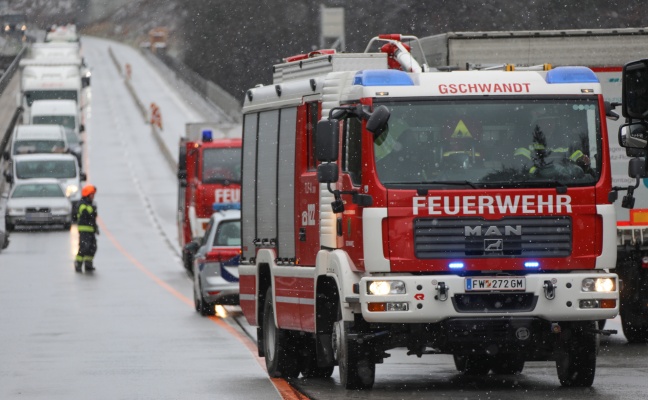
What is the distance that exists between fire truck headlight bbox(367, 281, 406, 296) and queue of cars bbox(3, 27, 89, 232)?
33332mm


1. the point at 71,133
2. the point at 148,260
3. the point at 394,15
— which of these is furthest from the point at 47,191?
the point at 394,15

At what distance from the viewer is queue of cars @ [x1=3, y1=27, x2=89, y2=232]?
45.7 metres

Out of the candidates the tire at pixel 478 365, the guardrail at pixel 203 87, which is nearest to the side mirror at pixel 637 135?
the tire at pixel 478 365

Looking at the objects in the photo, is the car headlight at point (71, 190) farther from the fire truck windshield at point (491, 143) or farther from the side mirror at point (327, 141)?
the side mirror at point (327, 141)

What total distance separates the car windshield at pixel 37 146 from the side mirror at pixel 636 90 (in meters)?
52.1

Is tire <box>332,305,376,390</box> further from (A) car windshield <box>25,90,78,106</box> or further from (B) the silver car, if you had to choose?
(A) car windshield <box>25,90,78,106</box>

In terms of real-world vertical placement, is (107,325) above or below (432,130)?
below

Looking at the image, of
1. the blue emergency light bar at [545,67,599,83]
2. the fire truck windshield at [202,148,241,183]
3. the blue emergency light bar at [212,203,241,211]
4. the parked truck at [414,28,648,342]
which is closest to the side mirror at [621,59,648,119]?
the blue emergency light bar at [545,67,599,83]

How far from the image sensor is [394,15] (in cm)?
8881

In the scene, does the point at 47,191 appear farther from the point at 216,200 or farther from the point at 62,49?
the point at 62,49

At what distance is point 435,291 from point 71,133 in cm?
5661

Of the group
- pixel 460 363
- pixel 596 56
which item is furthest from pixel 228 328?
pixel 460 363

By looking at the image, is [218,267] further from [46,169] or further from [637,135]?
[46,169]

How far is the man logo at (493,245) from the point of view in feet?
43.2
